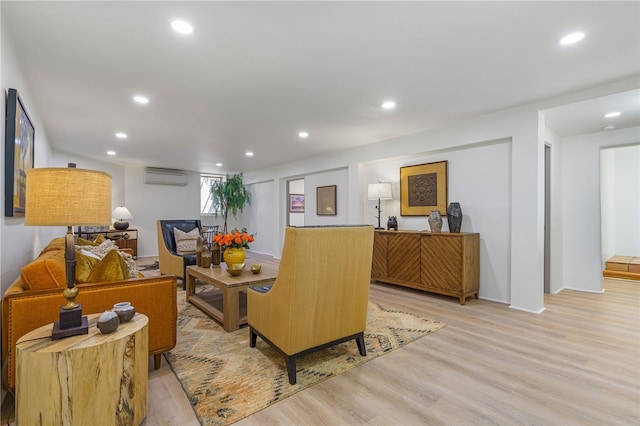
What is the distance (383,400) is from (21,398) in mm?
1784

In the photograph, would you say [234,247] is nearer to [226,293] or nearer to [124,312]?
[226,293]

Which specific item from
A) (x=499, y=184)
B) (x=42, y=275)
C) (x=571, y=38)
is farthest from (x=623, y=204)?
(x=42, y=275)

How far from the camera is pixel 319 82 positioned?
290 centimetres

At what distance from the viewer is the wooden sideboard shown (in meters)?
3.71

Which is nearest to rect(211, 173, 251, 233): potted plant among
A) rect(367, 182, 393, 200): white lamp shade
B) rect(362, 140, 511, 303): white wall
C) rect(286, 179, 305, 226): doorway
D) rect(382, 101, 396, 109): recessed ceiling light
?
rect(286, 179, 305, 226): doorway

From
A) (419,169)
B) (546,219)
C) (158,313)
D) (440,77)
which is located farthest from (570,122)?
(158,313)

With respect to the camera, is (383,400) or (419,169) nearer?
(383,400)

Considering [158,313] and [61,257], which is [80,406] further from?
[61,257]

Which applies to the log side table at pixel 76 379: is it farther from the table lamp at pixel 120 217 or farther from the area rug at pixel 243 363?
the table lamp at pixel 120 217

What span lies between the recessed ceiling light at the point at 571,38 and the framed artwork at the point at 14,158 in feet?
13.0

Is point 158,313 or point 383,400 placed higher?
point 158,313

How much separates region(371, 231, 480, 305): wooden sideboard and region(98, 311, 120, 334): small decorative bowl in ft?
11.6

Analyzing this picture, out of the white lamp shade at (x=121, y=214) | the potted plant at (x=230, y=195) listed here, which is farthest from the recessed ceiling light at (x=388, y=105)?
the white lamp shade at (x=121, y=214)

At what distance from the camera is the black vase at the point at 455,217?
399 cm
